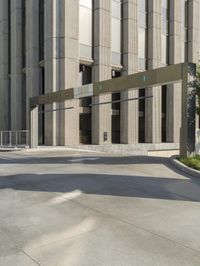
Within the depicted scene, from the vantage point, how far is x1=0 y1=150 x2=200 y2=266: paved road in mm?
4805

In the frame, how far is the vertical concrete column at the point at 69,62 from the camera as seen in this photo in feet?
86.8

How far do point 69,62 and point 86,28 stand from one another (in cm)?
362

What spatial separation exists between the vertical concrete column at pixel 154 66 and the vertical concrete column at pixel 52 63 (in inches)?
352

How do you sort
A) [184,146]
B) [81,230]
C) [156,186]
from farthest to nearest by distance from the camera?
[184,146] < [156,186] < [81,230]

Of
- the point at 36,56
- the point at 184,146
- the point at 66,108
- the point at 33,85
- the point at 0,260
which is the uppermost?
the point at 36,56

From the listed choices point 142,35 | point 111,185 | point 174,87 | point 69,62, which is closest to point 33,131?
point 69,62

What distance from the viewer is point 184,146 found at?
15.7 metres

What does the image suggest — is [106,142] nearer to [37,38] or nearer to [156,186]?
[37,38]

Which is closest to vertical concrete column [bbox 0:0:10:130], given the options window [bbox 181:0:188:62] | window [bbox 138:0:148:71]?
window [bbox 138:0:148:71]

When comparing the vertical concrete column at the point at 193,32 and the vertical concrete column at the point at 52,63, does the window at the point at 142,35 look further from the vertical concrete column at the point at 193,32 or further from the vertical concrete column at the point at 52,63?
the vertical concrete column at the point at 52,63

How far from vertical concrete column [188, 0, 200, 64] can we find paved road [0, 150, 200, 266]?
27262 millimetres

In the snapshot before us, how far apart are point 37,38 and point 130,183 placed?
22.3 meters

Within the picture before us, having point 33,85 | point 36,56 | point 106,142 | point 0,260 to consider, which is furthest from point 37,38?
point 0,260

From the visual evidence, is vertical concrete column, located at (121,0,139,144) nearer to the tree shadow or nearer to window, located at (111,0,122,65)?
window, located at (111,0,122,65)
